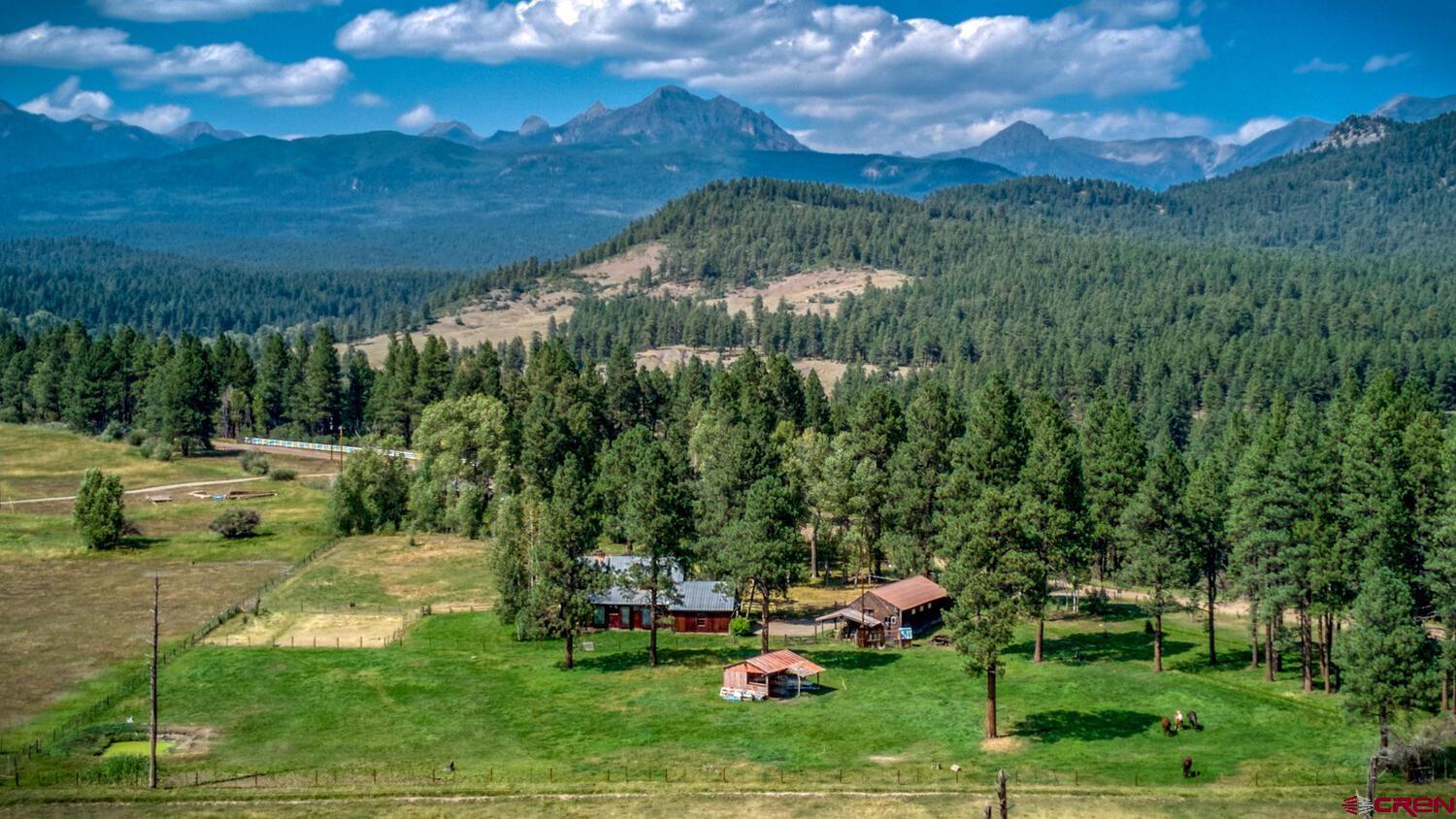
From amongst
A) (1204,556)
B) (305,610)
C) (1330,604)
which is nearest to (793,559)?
(1204,556)

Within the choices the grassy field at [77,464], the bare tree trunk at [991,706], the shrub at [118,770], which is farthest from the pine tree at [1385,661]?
the grassy field at [77,464]

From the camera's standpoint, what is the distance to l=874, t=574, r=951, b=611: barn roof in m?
83.8

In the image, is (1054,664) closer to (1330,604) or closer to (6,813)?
(1330,604)

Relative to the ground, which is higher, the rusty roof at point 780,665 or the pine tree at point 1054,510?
the pine tree at point 1054,510

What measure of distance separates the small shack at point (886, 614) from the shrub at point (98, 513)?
2530 inches

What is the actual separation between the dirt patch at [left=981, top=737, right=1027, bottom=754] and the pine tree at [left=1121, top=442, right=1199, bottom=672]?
51.9 feet

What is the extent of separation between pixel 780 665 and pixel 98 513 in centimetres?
6880

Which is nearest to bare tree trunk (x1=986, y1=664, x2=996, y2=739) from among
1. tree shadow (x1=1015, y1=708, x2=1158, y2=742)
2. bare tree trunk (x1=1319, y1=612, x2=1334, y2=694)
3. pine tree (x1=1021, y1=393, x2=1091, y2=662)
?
tree shadow (x1=1015, y1=708, x2=1158, y2=742)

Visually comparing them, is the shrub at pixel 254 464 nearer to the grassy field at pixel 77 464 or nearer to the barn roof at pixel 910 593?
the grassy field at pixel 77 464

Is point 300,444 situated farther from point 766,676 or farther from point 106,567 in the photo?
point 766,676

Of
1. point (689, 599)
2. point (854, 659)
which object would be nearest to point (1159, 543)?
point (854, 659)

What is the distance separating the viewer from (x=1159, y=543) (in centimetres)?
7325

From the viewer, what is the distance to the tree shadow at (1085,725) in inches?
2440

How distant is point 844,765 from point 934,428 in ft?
144
